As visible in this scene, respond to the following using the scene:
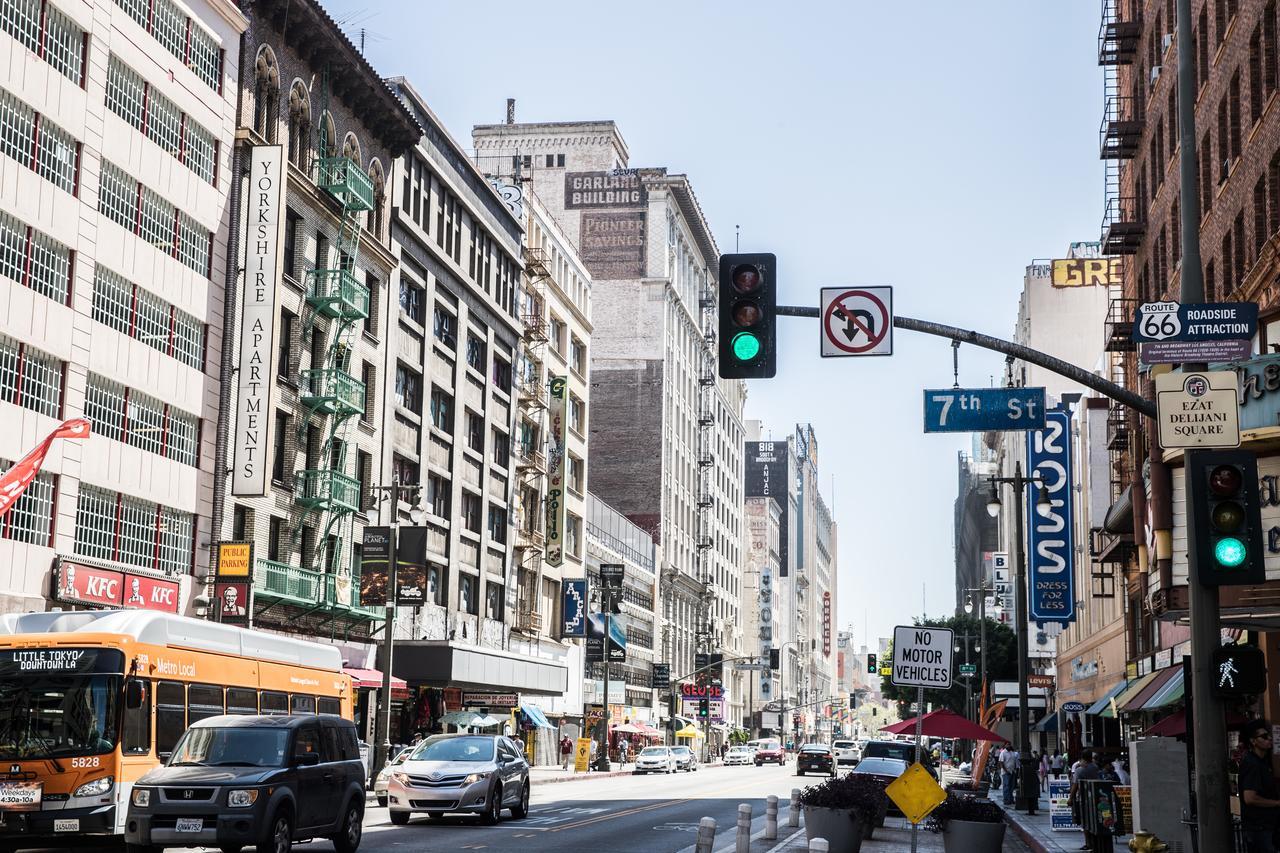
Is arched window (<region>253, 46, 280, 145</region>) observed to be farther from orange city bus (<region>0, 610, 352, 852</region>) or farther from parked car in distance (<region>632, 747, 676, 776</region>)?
parked car in distance (<region>632, 747, 676, 776</region>)

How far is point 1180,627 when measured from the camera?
1574 inches

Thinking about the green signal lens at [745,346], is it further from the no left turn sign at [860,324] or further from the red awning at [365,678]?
the red awning at [365,678]

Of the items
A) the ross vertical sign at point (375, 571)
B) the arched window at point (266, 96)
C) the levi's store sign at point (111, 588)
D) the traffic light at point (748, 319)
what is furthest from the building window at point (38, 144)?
the traffic light at point (748, 319)

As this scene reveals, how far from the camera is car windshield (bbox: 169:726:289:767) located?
19.4 meters

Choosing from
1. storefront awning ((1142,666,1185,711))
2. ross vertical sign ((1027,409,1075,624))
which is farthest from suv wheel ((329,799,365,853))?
ross vertical sign ((1027,409,1075,624))

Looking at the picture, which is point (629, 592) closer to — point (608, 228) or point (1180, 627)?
point (608, 228)

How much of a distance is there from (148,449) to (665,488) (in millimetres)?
76979

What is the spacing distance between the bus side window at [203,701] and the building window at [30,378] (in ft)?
46.0

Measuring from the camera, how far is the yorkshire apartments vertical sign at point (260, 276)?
145 ft

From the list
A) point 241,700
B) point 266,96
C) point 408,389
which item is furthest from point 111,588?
point 408,389

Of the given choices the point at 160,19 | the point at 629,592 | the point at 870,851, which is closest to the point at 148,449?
the point at 160,19

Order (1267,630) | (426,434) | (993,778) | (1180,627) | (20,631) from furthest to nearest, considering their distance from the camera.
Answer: (993,778), (426,434), (1180,627), (1267,630), (20,631)

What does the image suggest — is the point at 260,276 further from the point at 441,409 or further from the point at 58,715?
the point at 58,715

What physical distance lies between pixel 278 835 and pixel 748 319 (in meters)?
9.09
